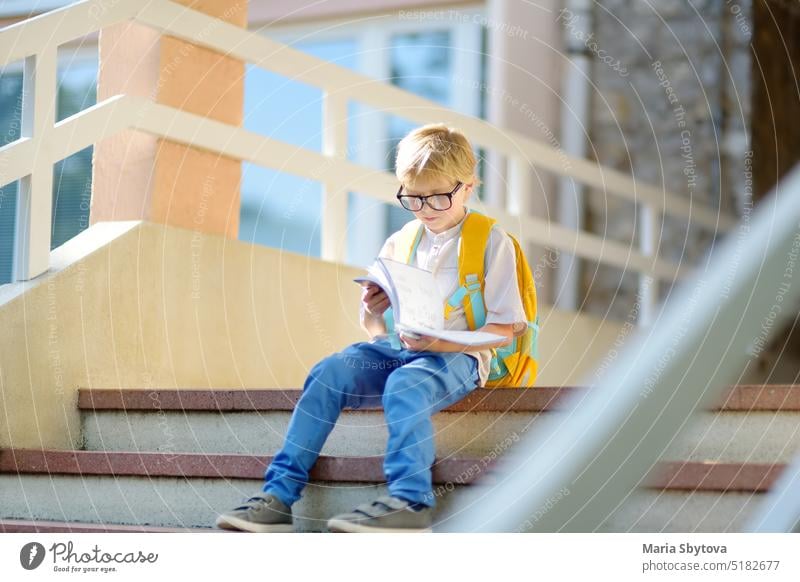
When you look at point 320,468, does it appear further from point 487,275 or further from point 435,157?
point 435,157

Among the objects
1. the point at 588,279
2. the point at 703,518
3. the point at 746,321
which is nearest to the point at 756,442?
the point at 703,518

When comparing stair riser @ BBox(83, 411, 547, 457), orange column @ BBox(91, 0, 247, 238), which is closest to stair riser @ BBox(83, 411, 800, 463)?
stair riser @ BBox(83, 411, 547, 457)

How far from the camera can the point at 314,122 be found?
26.9 ft

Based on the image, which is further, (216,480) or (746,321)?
(216,480)

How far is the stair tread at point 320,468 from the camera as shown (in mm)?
2531

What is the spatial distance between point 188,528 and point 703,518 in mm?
1203

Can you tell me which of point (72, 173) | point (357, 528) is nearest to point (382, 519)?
point (357, 528)

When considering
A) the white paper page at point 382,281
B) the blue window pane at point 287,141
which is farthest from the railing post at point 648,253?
the white paper page at point 382,281

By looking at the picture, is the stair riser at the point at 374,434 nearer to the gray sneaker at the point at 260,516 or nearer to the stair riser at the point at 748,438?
the stair riser at the point at 748,438

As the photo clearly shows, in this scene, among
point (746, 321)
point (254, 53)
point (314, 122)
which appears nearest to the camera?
point (746, 321)

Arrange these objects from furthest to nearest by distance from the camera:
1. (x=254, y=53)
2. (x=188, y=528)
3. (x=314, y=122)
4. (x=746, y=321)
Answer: (x=314, y=122) → (x=254, y=53) → (x=188, y=528) → (x=746, y=321)

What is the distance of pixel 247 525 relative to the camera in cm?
274

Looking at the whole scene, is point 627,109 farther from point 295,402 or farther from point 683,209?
point 295,402

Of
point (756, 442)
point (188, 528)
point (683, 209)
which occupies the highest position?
point (683, 209)
